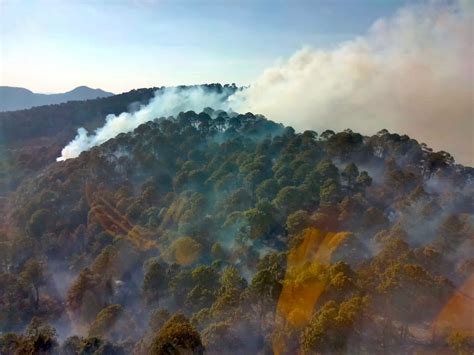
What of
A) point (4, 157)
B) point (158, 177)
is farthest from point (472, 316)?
point (4, 157)

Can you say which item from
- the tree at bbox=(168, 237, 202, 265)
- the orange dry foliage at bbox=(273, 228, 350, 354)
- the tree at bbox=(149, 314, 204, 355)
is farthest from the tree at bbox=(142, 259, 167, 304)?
the tree at bbox=(149, 314, 204, 355)

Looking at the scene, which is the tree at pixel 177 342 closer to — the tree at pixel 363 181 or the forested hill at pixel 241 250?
the forested hill at pixel 241 250

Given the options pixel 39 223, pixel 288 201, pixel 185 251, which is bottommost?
pixel 39 223

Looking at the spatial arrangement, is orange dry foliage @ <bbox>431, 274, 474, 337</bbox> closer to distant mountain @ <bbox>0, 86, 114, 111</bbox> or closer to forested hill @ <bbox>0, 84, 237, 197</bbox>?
forested hill @ <bbox>0, 84, 237, 197</bbox>

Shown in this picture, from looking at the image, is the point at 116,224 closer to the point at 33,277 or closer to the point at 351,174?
the point at 33,277

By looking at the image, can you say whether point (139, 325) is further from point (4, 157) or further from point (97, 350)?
point (4, 157)

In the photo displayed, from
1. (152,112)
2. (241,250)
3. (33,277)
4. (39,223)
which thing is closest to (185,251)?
(241,250)
